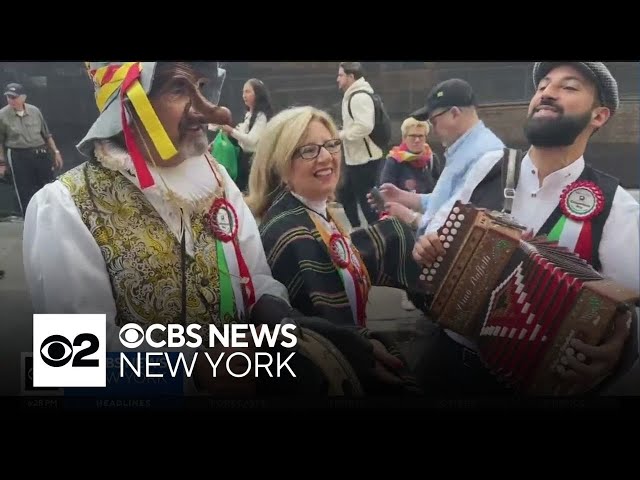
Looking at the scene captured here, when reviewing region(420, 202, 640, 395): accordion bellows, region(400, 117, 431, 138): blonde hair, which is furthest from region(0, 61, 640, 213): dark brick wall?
region(420, 202, 640, 395): accordion bellows

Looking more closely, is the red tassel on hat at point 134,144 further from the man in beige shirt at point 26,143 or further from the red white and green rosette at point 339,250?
the red white and green rosette at point 339,250

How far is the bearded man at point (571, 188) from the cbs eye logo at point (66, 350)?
1624 mm

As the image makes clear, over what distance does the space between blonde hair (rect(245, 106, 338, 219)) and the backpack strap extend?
0.78 metres

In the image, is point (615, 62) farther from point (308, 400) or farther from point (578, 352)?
point (308, 400)

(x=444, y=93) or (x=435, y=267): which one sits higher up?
(x=444, y=93)

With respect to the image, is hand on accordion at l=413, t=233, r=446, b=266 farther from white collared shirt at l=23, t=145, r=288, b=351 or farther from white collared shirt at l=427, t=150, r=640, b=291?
white collared shirt at l=23, t=145, r=288, b=351

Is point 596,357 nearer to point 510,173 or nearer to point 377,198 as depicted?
point 510,173

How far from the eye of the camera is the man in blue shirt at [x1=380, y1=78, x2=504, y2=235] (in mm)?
4121

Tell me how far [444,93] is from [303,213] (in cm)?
84

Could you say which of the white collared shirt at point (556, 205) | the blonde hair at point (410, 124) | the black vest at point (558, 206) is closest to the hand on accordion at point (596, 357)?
the white collared shirt at point (556, 205)

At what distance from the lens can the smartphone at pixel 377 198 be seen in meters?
4.15

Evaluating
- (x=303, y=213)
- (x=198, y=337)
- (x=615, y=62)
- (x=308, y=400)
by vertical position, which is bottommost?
(x=308, y=400)

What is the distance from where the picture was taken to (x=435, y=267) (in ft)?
13.7

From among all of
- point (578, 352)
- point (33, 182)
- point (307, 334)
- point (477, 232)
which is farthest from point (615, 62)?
point (33, 182)
